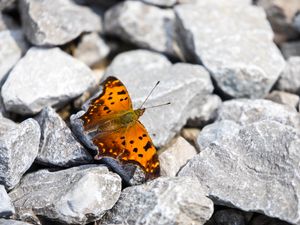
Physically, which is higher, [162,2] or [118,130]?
[162,2]

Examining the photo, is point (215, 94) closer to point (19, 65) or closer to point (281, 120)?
point (281, 120)

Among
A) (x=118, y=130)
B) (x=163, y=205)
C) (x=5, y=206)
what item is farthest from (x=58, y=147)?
(x=163, y=205)

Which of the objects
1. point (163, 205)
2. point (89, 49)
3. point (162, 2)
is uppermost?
point (162, 2)

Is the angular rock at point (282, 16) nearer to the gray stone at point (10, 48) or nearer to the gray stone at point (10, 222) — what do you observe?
the gray stone at point (10, 48)

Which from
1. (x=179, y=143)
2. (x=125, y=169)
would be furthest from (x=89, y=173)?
(x=179, y=143)

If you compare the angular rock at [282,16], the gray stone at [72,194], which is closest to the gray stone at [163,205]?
the gray stone at [72,194]

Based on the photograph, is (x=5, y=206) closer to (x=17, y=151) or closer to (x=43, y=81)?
(x=17, y=151)
